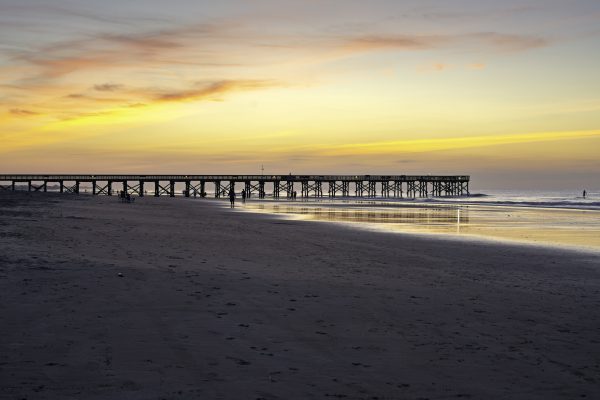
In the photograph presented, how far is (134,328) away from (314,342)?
91.2 inches

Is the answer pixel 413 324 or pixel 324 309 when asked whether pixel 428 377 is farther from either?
pixel 324 309

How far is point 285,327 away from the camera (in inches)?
291

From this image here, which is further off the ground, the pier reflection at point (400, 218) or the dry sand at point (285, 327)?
the dry sand at point (285, 327)

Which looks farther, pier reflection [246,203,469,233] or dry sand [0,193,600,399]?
pier reflection [246,203,469,233]

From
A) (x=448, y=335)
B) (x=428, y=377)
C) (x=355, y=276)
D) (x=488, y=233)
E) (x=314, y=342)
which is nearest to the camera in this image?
(x=428, y=377)

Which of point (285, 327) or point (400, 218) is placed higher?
point (285, 327)

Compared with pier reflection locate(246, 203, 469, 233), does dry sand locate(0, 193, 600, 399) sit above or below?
above

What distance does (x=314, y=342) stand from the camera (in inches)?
267

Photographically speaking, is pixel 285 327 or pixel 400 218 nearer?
pixel 285 327

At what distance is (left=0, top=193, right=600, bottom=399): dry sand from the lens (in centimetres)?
536

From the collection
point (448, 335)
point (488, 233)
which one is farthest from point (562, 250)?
point (448, 335)

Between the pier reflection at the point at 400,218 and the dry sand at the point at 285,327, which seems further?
the pier reflection at the point at 400,218

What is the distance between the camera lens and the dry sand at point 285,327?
5355 mm

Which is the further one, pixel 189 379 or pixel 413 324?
pixel 413 324
